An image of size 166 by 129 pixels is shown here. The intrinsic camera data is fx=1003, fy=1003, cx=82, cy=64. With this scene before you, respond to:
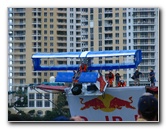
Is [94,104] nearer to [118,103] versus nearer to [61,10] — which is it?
[118,103]

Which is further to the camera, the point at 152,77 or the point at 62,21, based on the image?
the point at 62,21

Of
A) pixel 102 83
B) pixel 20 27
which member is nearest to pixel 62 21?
pixel 20 27

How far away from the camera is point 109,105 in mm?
12117

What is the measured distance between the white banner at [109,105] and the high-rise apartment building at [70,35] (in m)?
0.15

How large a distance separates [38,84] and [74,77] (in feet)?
1.47

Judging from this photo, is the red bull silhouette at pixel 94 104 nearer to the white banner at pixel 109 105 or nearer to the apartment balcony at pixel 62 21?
the white banner at pixel 109 105

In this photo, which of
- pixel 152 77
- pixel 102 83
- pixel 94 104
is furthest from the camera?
pixel 94 104

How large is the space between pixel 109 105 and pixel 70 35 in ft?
3.19

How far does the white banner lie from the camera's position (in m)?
12.0

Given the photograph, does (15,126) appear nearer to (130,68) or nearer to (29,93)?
(29,93)

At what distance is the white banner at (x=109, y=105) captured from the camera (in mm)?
12016

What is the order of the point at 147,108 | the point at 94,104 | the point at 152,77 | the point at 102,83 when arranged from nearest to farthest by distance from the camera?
the point at 147,108 → the point at 152,77 → the point at 102,83 → the point at 94,104

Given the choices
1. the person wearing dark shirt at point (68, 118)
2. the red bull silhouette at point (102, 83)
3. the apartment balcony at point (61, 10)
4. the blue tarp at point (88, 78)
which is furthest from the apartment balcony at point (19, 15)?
the person wearing dark shirt at point (68, 118)
